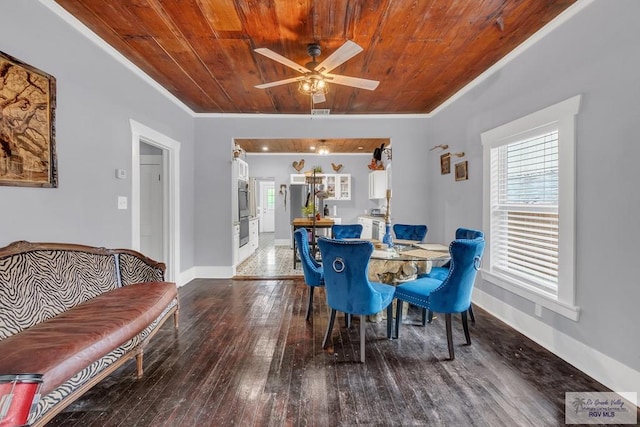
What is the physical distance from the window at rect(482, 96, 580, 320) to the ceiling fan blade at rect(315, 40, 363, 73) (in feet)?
5.52

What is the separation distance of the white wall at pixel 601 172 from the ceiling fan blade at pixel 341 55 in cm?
163

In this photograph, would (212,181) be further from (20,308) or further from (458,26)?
(458,26)

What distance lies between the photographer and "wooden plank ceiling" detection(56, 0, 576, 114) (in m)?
2.18

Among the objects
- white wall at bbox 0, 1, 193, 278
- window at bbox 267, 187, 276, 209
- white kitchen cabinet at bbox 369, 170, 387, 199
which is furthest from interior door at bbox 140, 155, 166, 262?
window at bbox 267, 187, 276, 209

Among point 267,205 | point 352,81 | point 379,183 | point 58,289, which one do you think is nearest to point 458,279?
point 352,81

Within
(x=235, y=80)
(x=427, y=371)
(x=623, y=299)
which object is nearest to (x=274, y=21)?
(x=235, y=80)

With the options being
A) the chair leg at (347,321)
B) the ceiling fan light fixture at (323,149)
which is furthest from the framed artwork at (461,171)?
the ceiling fan light fixture at (323,149)

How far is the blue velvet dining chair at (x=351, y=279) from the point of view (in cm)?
222

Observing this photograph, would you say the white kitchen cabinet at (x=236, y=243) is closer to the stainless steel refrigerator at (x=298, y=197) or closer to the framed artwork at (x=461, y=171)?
the stainless steel refrigerator at (x=298, y=197)

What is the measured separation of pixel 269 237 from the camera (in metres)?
9.62

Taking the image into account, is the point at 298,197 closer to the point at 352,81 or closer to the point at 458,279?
the point at 352,81

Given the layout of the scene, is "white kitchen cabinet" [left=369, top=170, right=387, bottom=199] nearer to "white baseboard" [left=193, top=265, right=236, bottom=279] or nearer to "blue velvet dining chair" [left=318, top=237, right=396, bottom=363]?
"white baseboard" [left=193, top=265, right=236, bottom=279]

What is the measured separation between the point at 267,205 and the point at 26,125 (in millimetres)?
7960

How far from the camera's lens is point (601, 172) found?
6.61 feet
